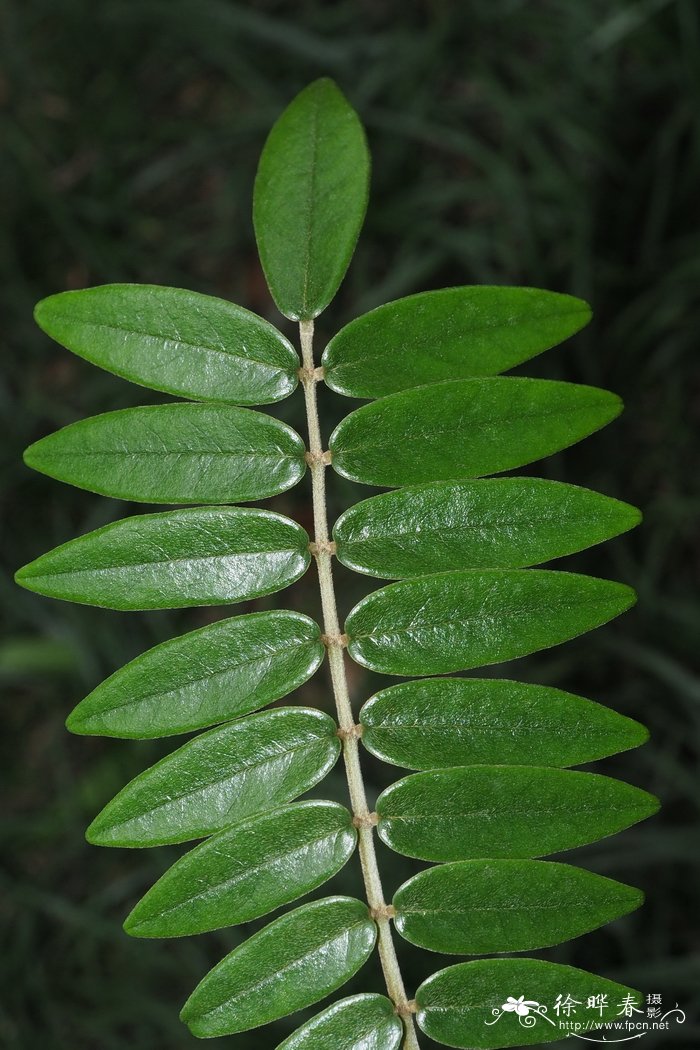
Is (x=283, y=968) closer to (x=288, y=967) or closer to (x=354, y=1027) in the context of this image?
(x=288, y=967)

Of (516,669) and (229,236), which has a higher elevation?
(229,236)

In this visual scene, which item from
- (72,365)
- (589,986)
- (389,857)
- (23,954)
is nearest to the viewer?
(589,986)

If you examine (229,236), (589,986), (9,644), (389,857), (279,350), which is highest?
(229,236)

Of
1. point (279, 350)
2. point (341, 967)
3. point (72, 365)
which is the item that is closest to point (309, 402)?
point (279, 350)

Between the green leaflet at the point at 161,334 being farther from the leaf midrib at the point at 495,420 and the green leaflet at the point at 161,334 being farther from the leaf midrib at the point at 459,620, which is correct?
the leaf midrib at the point at 459,620

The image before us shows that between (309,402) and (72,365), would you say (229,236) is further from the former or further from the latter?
(309,402)

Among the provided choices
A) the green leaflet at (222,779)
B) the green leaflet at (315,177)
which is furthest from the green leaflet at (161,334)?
the green leaflet at (222,779)
